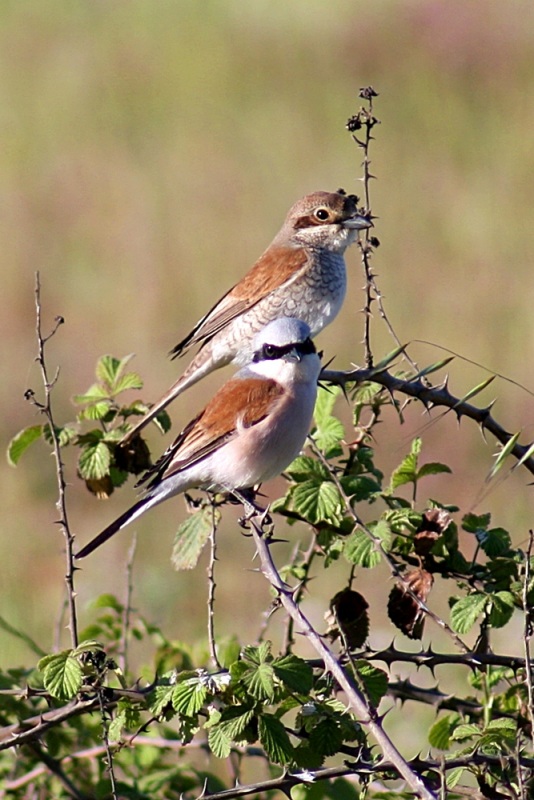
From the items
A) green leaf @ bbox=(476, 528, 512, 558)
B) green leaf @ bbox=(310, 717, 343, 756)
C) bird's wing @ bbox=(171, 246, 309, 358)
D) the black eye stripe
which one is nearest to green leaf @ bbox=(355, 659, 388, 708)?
green leaf @ bbox=(310, 717, 343, 756)

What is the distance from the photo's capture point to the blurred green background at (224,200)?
265 inches

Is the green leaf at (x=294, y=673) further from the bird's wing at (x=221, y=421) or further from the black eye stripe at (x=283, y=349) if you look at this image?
→ the black eye stripe at (x=283, y=349)

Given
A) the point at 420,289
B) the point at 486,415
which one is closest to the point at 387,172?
the point at 420,289

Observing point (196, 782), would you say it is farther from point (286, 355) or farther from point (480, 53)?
point (480, 53)

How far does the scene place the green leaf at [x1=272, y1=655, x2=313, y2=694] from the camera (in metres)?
2.21

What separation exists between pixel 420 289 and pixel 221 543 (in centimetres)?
313

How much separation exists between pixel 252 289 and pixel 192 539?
1955 millimetres

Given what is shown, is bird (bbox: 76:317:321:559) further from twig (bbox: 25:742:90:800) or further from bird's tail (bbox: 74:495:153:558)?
twig (bbox: 25:742:90:800)

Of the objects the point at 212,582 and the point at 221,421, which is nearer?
the point at 212,582

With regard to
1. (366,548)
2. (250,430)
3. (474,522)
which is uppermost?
(250,430)

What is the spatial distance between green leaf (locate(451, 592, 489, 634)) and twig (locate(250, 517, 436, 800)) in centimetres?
36

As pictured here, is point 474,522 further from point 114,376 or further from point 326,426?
point 114,376

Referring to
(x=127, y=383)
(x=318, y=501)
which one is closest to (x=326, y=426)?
(x=318, y=501)

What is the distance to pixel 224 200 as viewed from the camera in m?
10.7
